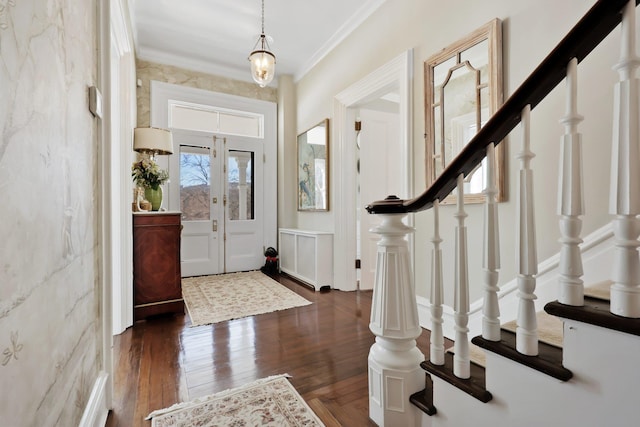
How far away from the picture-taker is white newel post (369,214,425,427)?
1.26 metres

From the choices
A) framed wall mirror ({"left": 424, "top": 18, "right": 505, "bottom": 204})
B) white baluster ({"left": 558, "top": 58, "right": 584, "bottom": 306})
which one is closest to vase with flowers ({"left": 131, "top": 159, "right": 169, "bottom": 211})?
framed wall mirror ({"left": 424, "top": 18, "right": 505, "bottom": 204})

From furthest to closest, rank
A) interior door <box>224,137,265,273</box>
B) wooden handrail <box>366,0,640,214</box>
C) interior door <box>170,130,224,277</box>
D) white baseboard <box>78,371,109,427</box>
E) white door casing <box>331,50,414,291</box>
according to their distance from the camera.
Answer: interior door <box>224,137,265,273</box>
interior door <box>170,130,224,277</box>
white door casing <box>331,50,414,291</box>
white baseboard <box>78,371,109,427</box>
wooden handrail <box>366,0,640,214</box>

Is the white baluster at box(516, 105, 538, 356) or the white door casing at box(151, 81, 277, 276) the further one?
the white door casing at box(151, 81, 277, 276)

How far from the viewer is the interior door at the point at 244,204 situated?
4590 mm

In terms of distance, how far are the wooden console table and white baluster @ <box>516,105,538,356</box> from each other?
2712 millimetres

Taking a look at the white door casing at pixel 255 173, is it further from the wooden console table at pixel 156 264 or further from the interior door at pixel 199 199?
the wooden console table at pixel 156 264

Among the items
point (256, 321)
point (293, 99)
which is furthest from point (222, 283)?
point (293, 99)

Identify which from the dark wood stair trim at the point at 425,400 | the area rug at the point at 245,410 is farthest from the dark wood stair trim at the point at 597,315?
the area rug at the point at 245,410

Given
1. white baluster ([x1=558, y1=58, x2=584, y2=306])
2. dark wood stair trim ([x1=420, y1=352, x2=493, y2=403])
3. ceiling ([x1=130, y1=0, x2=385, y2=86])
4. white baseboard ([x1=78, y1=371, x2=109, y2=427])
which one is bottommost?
white baseboard ([x1=78, y1=371, x2=109, y2=427])

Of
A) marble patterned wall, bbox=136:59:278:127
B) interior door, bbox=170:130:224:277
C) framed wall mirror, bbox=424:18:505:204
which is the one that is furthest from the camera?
interior door, bbox=170:130:224:277

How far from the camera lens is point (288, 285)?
12.7 ft

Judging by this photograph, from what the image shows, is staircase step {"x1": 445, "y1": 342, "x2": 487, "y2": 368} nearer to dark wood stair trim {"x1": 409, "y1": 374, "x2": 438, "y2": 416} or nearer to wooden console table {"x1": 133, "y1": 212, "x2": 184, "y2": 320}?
dark wood stair trim {"x1": 409, "y1": 374, "x2": 438, "y2": 416}

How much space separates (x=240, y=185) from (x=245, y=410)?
3.64m

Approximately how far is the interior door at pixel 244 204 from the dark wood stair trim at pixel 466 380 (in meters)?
3.79
